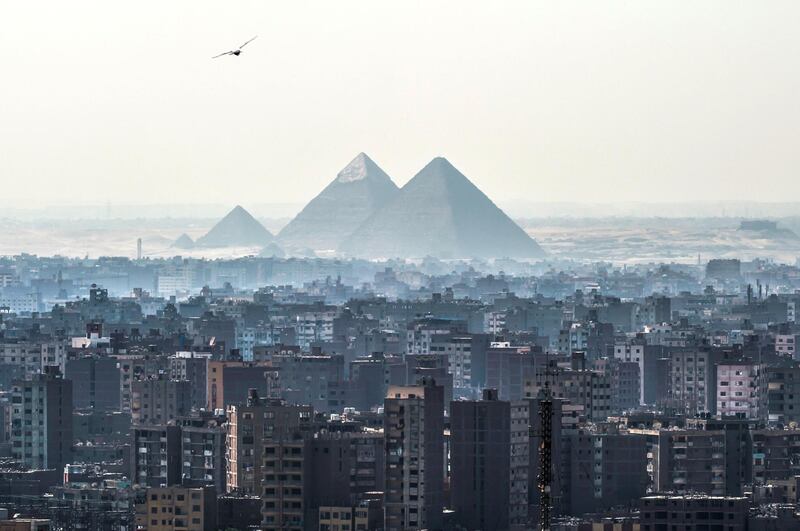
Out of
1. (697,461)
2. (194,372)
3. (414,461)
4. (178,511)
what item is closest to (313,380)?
(194,372)

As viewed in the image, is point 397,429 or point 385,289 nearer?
point 397,429

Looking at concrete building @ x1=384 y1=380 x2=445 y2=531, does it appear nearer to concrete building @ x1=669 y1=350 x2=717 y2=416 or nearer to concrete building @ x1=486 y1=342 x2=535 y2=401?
concrete building @ x1=486 y1=342 x2=535 y2=401

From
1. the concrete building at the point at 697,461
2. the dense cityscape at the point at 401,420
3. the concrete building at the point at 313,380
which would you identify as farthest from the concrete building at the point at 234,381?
the concrete building at the point at 697,461

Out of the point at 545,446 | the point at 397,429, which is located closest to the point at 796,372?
the point at 397,429

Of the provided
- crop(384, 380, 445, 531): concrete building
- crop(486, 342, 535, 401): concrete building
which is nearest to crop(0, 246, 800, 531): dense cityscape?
crop(384, 380, 445, 531): concrete building

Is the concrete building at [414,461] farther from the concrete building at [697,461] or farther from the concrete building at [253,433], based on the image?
the concrete building at [697,461]

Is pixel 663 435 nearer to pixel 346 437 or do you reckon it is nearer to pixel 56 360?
pixel 346 437
